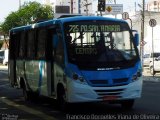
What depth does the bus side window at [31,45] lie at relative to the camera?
17845 mm

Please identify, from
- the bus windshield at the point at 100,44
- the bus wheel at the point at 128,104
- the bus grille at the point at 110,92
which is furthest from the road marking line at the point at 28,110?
the bus wheel at the point at 128,104

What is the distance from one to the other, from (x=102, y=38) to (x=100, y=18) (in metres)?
0.73

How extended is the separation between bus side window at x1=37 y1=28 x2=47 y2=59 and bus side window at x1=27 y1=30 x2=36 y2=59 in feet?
2.14

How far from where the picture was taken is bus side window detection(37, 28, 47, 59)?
16391mm

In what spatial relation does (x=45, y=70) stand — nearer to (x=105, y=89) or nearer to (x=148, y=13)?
(x=105, y=89)

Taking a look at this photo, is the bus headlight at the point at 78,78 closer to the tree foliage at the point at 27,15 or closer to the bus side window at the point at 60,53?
the bus side window at the point at 60,53

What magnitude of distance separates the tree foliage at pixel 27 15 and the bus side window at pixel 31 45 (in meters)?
70.0

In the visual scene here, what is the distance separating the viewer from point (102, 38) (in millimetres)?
14836

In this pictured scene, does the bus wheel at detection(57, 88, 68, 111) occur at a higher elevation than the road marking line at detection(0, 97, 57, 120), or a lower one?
higher

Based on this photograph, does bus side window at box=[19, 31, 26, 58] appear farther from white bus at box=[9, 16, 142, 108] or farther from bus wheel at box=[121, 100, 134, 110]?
bus wheel at box=[121, 100, 134, 110]

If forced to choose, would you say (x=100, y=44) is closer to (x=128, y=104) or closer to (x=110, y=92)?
(x=110, y=92)

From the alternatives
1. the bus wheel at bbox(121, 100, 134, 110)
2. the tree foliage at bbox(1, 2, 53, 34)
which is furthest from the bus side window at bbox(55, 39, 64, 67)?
the tree foliage at bbox(1, 2, 53, 34)

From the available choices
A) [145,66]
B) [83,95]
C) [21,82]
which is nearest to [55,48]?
[83,95]

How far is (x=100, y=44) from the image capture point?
14672mm
